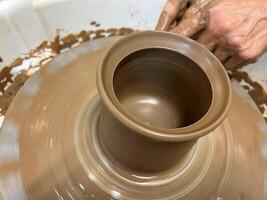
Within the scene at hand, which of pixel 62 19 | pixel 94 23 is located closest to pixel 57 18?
pixel 62 19

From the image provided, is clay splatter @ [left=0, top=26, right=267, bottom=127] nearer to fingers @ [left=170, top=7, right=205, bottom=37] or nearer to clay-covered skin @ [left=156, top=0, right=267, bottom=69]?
clay-covered skin @ [left=156, top=0, right=267, bottom=69]

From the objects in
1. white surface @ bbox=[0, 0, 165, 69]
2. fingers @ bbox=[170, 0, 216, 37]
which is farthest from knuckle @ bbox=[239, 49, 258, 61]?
white surface @ bbox=[0, 0, 165, 69]

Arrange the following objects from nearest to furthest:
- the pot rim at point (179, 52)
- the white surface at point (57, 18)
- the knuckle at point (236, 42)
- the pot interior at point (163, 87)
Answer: the pot rim at point (179, 52), the pot interior at point (163, 87), the knuckle at point (236, 42), the white surface at point (57, 18)

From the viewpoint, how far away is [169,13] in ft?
4.19

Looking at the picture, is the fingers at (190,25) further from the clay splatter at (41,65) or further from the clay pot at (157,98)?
the clay splatter at (41,65)

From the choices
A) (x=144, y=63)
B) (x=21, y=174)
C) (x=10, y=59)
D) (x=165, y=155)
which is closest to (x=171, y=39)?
(x=144, y=63)

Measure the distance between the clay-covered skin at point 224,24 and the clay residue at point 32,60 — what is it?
0.54m

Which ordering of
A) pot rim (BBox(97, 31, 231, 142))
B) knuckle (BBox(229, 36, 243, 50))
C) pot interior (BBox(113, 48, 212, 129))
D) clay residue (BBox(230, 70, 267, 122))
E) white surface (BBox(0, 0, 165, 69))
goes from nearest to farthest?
1. pot rim (BBox(97, 31, 231, 142))
2. pot interior (BBox(113, 48, 212, 129))
3. knuckle (BBox(229, 36, 243, 50))
4. white surface (BBox(0, 0, 165, 69))
5. clay residue (BBox(230, 70, 267, 122))

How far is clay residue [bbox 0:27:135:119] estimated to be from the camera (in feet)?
5.10

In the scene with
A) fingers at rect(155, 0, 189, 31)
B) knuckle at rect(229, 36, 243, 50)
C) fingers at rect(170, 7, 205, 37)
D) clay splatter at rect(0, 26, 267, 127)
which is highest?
fingers at rect(155, 0, 189, 31)

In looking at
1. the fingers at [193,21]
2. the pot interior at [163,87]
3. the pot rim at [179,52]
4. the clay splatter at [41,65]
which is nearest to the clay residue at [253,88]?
the clay splatter at [41,65]

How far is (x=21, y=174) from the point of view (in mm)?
1078

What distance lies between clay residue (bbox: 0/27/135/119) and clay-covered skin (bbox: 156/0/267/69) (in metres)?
0.54

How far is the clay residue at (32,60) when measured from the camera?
5.10ft
